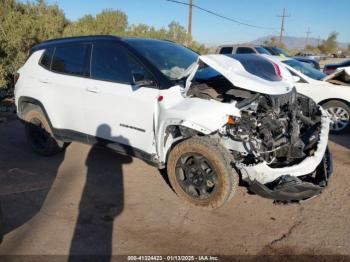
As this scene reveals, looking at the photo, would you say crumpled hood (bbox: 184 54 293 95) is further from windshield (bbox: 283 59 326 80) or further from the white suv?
windshield (bbox: 283 59 326 80)

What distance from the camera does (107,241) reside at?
3.39 meters

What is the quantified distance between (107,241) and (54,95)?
255 cm

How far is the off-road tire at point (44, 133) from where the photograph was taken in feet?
17.8

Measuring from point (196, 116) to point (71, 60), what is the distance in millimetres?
2277

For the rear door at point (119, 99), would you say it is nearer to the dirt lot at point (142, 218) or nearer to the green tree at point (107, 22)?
the dirt lot at point (142, 218)

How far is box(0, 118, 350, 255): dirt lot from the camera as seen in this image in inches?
130

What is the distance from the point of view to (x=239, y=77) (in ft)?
12.7

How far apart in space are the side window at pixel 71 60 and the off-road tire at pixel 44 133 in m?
0.83

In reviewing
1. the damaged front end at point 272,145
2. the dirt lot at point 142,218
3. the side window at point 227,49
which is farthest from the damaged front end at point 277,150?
the side window at point 227,49

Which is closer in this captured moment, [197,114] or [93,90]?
[197,114]

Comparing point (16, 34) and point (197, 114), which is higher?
point (16, 34)

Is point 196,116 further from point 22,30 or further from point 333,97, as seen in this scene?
point 22,30

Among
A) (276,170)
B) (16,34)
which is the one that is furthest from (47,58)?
(16,34)

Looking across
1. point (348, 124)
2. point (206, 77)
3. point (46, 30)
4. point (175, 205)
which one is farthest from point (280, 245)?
point (46, 30)
